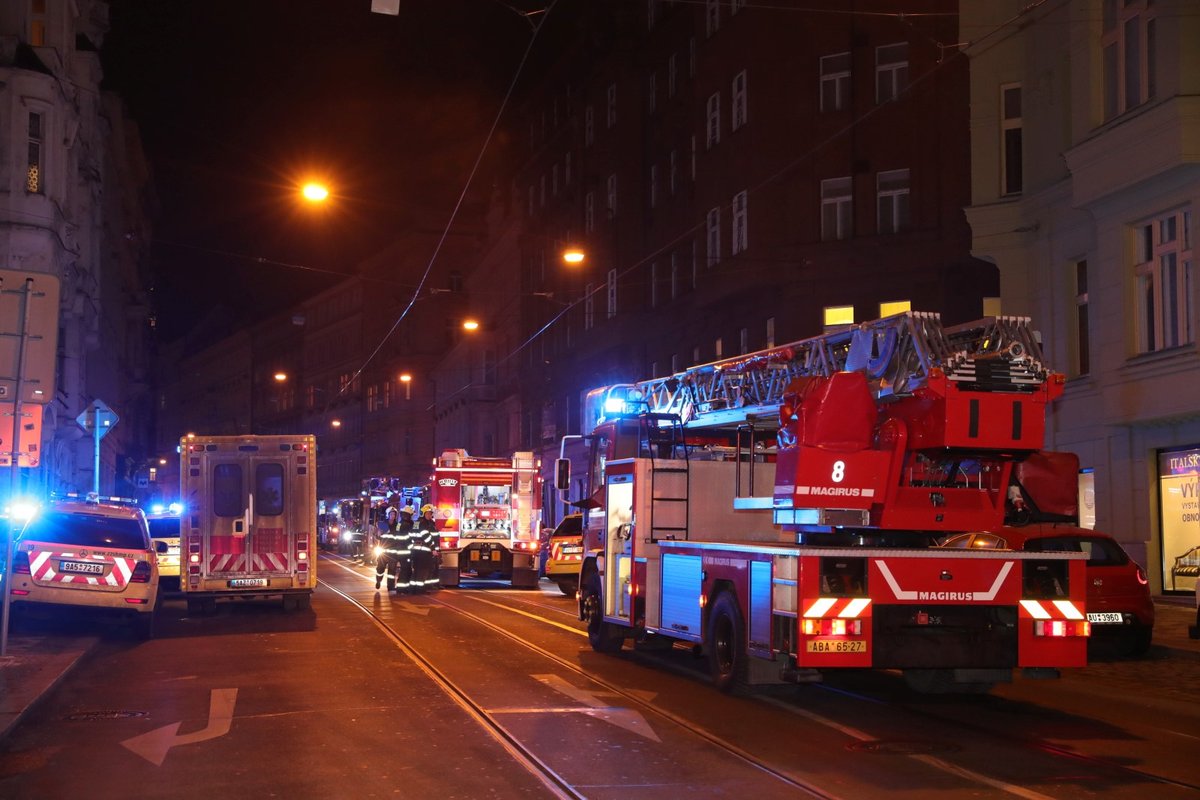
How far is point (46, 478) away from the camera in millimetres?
35281

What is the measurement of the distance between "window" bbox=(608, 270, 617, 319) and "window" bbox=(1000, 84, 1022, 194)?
22.0 meters

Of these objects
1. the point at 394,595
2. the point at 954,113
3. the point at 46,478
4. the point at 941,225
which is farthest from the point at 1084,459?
the point at 46,478

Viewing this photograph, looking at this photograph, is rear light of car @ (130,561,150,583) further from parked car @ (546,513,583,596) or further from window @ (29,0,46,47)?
window @ (29,0,46,47)

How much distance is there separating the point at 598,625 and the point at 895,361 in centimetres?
601

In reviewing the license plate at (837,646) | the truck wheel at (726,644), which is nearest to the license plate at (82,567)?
the truck wheel at (726,644)

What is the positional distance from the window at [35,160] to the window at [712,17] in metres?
17.7

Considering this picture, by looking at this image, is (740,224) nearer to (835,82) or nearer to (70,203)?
(835,82)

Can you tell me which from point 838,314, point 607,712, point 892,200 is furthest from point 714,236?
point 607,712

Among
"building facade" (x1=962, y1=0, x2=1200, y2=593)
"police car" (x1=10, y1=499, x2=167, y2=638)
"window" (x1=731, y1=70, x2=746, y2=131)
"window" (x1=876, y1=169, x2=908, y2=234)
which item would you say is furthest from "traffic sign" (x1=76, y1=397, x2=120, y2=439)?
"window" (x1=876, y1=169, x2=908, y2=234)

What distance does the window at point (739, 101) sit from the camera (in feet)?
113

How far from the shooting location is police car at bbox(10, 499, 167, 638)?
688 inches

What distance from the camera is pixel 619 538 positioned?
16078mm

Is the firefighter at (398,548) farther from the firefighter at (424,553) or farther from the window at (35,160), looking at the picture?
the window at (35,160)

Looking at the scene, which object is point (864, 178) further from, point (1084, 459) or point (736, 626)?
point (736, 626)
